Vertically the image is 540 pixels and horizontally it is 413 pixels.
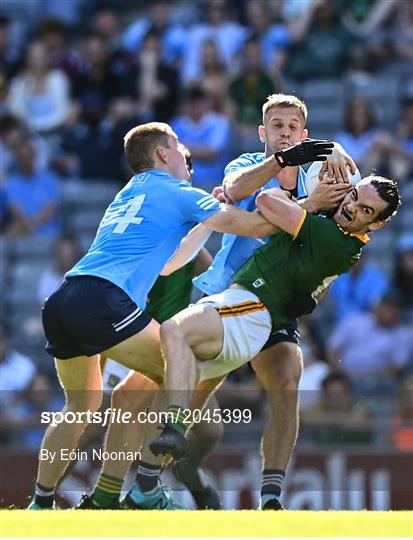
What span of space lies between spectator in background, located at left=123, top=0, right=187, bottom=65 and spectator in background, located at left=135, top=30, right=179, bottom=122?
0.14 metres

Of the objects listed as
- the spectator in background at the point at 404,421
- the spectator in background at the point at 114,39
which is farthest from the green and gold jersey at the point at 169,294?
the spectator in background at the point at 114,39

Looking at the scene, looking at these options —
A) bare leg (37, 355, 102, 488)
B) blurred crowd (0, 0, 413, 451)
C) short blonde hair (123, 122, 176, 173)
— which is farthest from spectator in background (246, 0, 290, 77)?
bare leg (37, 355, 102, 488)

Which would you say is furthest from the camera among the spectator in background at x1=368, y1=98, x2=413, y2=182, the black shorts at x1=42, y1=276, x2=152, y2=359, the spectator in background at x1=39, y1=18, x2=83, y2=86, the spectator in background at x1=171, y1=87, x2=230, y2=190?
the spectator in background at x1=39, y1=18, x2=83, y2=86

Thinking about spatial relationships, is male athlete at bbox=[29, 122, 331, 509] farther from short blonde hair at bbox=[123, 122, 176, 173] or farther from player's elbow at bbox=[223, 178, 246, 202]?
player's elbow at bbox=[223, 178, 246, 202]

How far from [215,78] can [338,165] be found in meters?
7.77

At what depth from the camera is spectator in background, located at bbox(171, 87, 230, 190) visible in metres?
15.9

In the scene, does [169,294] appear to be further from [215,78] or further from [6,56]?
[6,56]

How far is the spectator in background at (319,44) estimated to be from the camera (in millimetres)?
16625

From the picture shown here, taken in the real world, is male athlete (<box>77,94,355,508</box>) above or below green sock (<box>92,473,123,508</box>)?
above

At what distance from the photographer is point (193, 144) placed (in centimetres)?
1598

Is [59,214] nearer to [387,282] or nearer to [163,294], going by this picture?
[387,282]

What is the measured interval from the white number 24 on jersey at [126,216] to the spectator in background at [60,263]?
6.31 m

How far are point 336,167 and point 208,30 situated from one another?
838 centimetres

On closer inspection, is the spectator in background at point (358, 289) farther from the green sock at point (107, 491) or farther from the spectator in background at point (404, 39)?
the green sock at point (107, 491)
